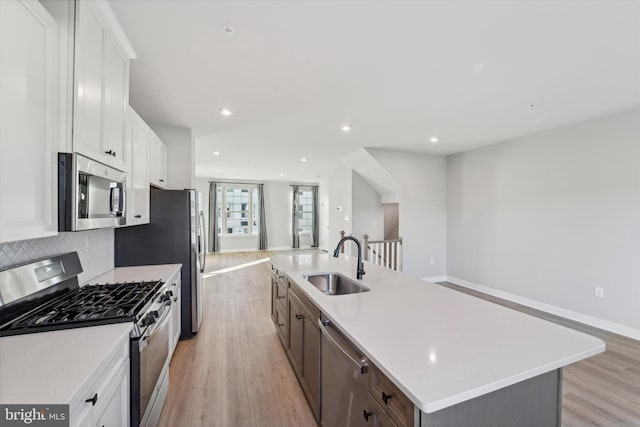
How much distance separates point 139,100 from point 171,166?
3.31 feet

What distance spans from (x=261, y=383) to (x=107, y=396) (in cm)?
A: 142

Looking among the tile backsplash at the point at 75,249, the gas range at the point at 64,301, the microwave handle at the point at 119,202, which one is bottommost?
the gas range at the point at 64,301

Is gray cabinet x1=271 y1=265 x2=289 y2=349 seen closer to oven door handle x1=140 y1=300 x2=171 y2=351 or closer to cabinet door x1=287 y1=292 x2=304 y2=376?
cabinet door x1=287 y1=292 x2=304 y2=376

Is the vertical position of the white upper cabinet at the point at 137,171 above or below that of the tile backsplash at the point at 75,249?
above

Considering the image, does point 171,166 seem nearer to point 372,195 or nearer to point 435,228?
point 372,195

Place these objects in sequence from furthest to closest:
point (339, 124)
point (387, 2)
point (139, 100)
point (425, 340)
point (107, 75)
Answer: point (339, 124) → point (139, 100) → point (107, 75) → point (387, 2) → point (425, 340)

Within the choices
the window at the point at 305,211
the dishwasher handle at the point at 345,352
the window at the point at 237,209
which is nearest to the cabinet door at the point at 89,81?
the dishwasher handle at the point at 345,352

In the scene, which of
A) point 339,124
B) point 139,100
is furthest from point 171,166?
point 339,124

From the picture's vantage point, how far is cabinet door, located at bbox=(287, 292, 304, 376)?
2072 mm

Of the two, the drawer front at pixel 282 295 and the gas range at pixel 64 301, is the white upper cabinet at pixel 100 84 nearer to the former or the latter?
the gas range at pixel 64 301

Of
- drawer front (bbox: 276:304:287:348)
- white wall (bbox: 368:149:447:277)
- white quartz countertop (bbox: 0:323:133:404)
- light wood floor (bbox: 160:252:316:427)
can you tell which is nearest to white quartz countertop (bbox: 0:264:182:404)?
white quartz countertop (bbox: 0:323:133:404)

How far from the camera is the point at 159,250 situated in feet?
9.35

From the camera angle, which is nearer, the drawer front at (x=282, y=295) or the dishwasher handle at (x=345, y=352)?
the dishwasher handle at (x=345, y=352)

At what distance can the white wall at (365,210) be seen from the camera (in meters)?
5.89
